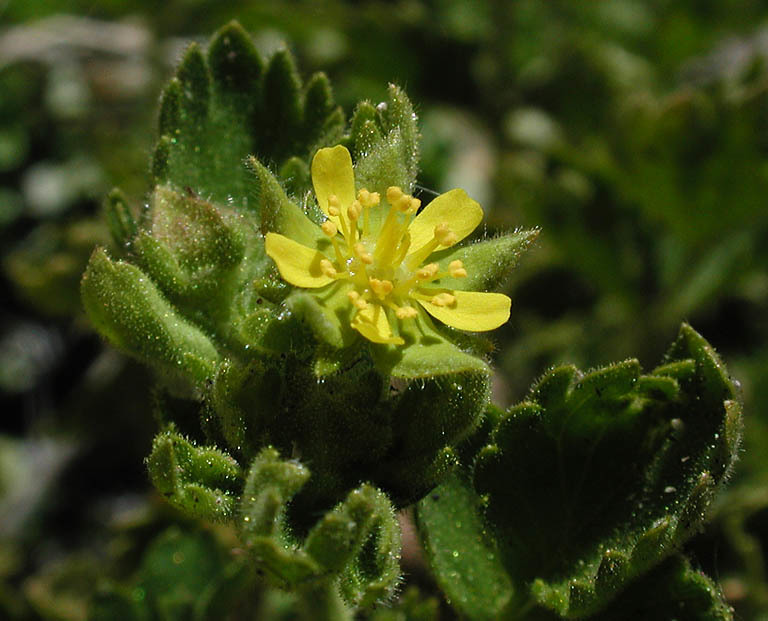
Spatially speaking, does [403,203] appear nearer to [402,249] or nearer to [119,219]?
[402,249]

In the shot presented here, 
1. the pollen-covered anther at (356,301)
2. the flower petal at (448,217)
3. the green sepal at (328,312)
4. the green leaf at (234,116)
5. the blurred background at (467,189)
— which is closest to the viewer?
the green sepal at (328,312)

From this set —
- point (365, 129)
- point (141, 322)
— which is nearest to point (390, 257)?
point (365, 129)

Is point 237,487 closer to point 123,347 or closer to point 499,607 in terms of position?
point 123,347

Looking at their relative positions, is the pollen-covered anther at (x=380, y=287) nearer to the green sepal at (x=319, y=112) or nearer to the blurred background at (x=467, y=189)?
the green sepal at (x=319, y=112)

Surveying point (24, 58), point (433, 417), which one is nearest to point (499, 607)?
point (433, 417)

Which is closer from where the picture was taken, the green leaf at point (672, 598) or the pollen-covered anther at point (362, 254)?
the pollen-covered anther at point (362, 254)

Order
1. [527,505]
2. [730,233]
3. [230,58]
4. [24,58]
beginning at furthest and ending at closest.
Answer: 1. [24,58]
2. [730,233]
3. [230,58]
4. [527,505]

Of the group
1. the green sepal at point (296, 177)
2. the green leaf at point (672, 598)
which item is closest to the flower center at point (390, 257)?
the green sepal at point (296, 177)
